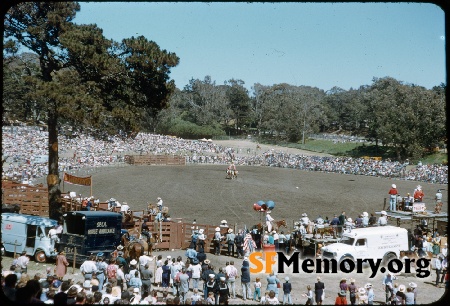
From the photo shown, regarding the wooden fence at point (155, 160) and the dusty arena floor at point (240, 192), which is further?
the wooden fence at point (155, 160)

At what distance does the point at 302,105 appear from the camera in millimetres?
101250

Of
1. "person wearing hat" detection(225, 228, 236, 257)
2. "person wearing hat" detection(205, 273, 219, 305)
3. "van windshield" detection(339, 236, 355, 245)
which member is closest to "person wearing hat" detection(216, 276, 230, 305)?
"person wearing hat" detection(205, 273, 219, 305)

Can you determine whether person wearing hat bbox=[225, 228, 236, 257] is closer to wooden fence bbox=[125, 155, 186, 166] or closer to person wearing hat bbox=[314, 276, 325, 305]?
person wearing hat bbox=[314, 276, 325, 305]

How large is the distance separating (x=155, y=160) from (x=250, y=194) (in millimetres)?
29593

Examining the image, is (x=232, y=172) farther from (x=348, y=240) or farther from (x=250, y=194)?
(x=348, y=240)

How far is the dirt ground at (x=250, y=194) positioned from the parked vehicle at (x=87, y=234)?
98cm

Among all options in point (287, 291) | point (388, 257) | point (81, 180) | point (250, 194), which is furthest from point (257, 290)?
point (250, 194)

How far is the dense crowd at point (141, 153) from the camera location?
45.4m

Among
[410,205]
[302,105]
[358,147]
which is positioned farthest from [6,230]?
[302,105]

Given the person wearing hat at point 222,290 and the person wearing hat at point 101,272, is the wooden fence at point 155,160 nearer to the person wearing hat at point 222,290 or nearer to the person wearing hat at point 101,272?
the person wearing hat at point 101,272

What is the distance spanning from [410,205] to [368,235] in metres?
8.08

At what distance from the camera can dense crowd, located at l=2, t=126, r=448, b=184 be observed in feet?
149

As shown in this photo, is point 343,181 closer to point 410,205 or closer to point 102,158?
point 410,205

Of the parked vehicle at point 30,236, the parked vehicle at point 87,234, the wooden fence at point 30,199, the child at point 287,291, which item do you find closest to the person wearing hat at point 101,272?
the parked vehicle at point 87,234
